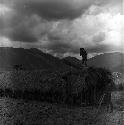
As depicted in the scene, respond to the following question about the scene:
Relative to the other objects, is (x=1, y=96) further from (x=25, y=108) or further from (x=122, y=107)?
(x=122, y=107)

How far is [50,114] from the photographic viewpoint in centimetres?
1251

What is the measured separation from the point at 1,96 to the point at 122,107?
6.07 metres

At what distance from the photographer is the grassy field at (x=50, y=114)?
1154cm

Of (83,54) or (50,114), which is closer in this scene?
(50,114)

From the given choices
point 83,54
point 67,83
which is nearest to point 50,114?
point 67,83

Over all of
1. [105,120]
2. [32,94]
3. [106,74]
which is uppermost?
[106,74]

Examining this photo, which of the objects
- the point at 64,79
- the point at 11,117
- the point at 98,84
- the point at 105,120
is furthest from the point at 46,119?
the point at 98,84

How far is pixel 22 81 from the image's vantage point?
15.3 metres

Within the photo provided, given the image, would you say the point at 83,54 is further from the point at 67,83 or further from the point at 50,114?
the point at 50,114

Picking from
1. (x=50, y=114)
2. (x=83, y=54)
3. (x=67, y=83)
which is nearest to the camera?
(x=50, y=114)

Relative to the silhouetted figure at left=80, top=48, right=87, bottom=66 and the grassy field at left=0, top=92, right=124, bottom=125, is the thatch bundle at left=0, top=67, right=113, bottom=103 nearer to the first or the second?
the grassy field at left=0, top=92, right=124, bottom=125

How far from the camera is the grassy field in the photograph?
1154 centimetres

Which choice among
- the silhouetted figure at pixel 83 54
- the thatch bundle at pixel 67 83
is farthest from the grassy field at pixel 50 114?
the silhouetted figure at pixel 83 54

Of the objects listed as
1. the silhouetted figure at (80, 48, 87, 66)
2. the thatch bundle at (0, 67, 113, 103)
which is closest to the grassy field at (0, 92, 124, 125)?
the thatch bundle at (0, 67, 113, 103)
